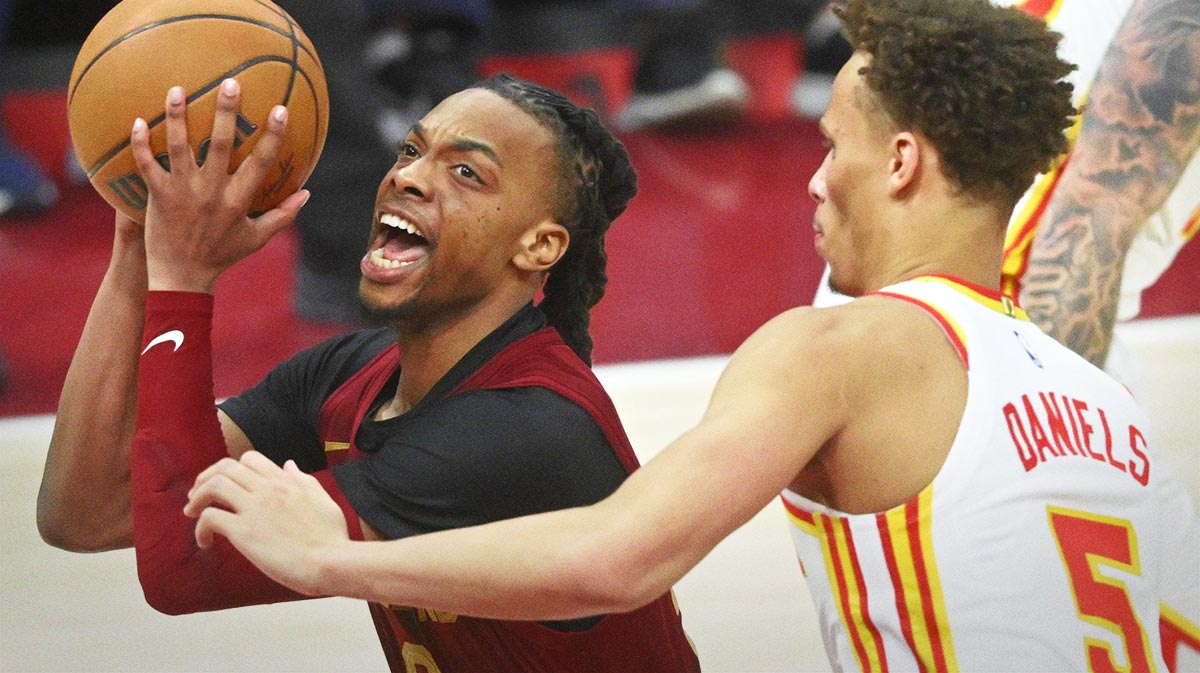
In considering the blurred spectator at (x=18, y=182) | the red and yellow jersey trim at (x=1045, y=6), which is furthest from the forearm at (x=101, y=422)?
the blurred spectator at (x=18, y=182)

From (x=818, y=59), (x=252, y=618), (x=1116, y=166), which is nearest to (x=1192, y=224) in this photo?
(x=1116, y=166)

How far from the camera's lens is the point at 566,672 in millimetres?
2420

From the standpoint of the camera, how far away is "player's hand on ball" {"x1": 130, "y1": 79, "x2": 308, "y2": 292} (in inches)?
91.4

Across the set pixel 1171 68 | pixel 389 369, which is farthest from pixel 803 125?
pixel 389 369

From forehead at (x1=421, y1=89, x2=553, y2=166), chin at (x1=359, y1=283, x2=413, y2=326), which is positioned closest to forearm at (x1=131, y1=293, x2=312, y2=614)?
chin at (x1=359, y1=283, x2=413, y2=326)

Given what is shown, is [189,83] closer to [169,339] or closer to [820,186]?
[169,339]

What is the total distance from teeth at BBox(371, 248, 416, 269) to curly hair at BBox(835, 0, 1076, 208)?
78 centimetres

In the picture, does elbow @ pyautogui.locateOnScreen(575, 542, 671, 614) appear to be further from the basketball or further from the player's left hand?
the basketball

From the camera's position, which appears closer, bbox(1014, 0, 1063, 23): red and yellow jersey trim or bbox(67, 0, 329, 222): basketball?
bbox(67, 0, 329, 222): basketball

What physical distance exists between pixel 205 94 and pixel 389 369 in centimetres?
57

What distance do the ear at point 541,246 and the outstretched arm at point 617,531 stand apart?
72 centimetres

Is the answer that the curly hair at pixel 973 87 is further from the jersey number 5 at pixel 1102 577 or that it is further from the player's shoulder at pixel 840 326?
the jersey number 5 at pixel 1102 577

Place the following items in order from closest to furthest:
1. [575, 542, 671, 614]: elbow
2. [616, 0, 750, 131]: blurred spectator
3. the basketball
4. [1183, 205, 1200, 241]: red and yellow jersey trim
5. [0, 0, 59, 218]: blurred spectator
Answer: [575, 542, 671, 614]: elbow → the basketball → [1183, 205, 1200, 241]: red and yellow jersey trim → [0, 0, 59, 218]: blurred spectator → [616, 0, 750, 131]: blurred spectator

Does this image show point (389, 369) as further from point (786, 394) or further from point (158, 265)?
point (786, 394)
